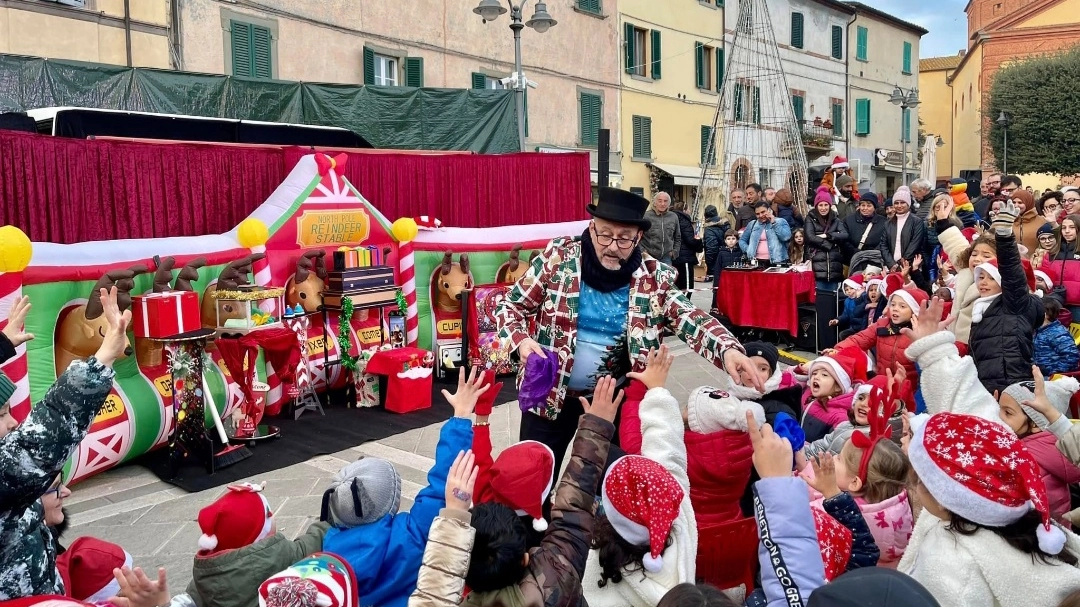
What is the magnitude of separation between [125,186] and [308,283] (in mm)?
1627

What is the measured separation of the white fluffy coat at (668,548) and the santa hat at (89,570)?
145 cm

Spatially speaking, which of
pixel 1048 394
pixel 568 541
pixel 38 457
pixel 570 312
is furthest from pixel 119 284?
pixel 1048 394

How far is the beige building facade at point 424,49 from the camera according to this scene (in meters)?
13.1

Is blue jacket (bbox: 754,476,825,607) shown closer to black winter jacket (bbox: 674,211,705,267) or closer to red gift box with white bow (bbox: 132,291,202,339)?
red gift box with white bow (bbox: 132,291,202,339)

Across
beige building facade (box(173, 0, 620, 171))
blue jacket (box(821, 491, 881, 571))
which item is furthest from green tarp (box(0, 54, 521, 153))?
blue jacket (box(821, 491, 881, 571))

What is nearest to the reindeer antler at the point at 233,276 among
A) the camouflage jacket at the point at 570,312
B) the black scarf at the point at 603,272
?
the camouflage jacket at the point at 570,312

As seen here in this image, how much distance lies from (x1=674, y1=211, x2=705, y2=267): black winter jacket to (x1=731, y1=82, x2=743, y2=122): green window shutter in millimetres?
12991

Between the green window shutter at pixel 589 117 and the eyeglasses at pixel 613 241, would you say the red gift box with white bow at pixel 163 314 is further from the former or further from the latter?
the green window shutter at pixel 589 117

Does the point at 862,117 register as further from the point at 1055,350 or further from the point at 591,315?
the point at 591,315

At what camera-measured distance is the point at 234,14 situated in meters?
13.1

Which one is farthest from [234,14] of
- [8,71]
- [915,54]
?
[915,54]

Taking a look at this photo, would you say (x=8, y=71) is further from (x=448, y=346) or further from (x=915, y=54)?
(x=915, y=54)

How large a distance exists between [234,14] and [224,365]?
8744 millimetres

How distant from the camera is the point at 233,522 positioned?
2.46 metres
